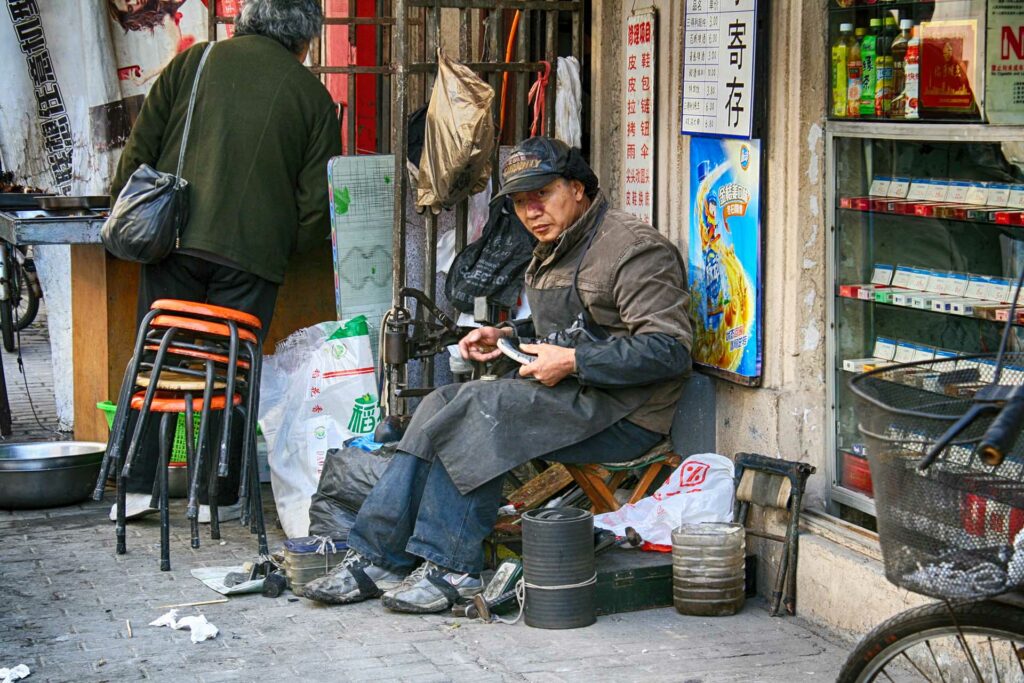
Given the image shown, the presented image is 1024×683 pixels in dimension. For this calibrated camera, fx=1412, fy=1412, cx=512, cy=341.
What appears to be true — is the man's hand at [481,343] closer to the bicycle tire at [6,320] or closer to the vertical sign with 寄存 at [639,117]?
the vertical sign with 寄存 at [639,117]

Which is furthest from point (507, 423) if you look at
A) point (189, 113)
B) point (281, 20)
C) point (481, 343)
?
point (281, 20)

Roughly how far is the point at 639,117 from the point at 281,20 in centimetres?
153

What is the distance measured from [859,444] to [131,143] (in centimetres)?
318

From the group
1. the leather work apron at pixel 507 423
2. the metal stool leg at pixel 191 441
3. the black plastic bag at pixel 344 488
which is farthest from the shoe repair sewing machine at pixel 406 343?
the metal stool leg at pixel 191 441

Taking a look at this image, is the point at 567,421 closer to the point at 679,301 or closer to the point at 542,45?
the point at 679,301

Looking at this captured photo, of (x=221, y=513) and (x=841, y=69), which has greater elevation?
(x=841, y=69)

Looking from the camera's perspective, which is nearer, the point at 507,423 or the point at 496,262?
the point at 507,423

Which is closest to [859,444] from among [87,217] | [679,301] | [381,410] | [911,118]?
[679,301]

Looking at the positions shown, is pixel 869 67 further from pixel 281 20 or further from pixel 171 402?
pixel 171 402

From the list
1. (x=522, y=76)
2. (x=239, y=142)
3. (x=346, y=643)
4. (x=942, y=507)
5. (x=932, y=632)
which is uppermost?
(x=522, y=76)

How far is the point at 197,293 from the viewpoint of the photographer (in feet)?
19.3

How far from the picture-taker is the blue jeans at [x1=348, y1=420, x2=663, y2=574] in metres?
4.62

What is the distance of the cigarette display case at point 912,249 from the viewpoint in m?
3.98

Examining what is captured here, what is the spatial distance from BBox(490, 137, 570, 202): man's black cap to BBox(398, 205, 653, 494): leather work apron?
0.66 metres
